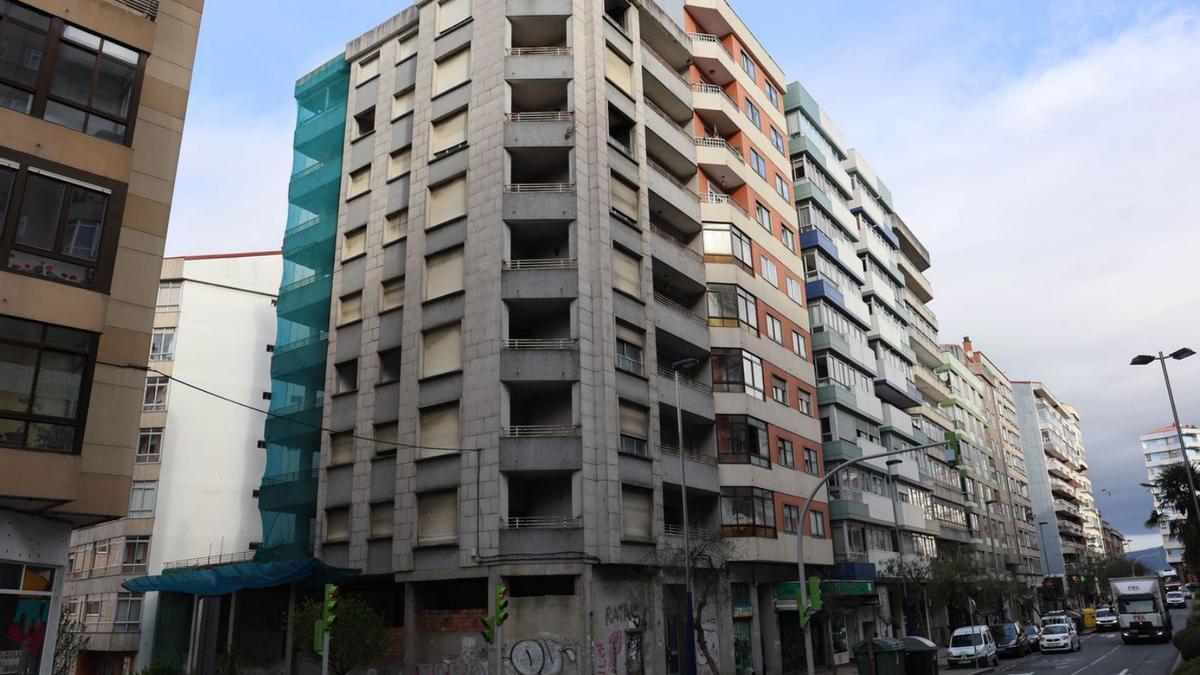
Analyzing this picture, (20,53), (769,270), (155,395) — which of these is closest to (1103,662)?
(769,270)

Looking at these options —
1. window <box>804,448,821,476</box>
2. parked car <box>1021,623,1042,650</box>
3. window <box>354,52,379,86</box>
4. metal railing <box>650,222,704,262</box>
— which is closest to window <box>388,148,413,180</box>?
window <box>354,52,379,86</box>

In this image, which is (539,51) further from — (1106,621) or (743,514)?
(1106,621)

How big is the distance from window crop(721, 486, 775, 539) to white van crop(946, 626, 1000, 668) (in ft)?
35.9

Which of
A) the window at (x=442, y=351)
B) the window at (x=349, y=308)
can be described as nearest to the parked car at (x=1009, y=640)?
the window at (x=442, y=351)

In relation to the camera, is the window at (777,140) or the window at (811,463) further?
the window at (777,140)

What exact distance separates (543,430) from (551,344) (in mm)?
3066

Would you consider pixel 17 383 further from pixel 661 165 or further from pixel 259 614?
pixel 661 165

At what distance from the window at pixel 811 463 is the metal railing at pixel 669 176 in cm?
1379

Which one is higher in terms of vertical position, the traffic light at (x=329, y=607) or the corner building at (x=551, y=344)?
the corner building at (x=551, y=344)

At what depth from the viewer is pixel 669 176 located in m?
38.8

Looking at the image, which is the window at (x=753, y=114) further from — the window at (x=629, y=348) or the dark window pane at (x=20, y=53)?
the dark window pane at (x=20, y=53)

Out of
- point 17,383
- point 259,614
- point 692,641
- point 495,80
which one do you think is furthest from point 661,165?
point 17,383

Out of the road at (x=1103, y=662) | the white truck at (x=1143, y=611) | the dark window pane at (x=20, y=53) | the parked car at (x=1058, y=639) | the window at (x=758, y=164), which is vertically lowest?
the road at (x=1103, y=662)

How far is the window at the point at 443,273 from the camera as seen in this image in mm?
33000
